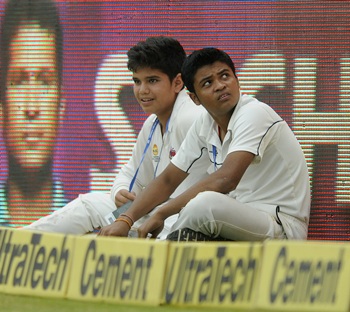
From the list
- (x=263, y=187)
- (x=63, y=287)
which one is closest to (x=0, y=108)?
(x=263, y=187)

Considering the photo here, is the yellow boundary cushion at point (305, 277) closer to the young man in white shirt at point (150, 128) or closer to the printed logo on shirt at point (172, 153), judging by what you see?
the young man in white shirt at point (150, 128)

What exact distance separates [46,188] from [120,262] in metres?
2.30

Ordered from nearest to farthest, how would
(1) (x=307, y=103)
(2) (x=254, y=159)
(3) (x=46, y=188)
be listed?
(2) (x=254, y=159), (1) (x=307, y=103), (3) (x=46, y=188)

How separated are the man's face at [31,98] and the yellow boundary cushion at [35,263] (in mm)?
2062

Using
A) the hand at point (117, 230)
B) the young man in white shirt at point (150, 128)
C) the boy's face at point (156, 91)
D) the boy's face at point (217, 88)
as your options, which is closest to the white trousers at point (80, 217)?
the young man in white shirt at point (150, 128)

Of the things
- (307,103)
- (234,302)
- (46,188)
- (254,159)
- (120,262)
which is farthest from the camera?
(46,188)

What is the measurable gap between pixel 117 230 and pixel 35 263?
29.8 inches

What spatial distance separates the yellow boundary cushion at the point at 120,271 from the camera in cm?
251

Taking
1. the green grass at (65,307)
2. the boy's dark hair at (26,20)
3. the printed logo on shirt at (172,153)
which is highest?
the boy's dark hair at (26,20)

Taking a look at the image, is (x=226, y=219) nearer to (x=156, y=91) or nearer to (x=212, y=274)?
(x=212, y=274)

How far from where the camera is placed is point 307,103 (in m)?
4.51

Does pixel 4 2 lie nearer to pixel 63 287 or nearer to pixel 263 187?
pixel 263 187

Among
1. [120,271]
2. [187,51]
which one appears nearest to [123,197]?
[187,51]

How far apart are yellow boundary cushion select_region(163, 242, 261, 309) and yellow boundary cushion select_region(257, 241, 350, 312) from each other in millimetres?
81
